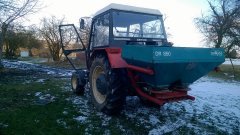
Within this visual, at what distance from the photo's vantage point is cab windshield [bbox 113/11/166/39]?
6059 millimetres

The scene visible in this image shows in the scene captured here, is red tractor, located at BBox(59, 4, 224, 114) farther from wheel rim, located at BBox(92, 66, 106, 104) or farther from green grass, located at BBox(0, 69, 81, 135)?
green grass, located at BBox(0, 69, 81, 135)

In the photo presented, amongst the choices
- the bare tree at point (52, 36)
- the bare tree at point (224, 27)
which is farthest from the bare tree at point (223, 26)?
the bare tree at point (52, 36)

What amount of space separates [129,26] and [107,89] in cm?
166

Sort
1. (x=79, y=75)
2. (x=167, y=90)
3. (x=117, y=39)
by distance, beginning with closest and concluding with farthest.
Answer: (x=167, y=90)
(x=117, y=39)
(x=79, y=75)

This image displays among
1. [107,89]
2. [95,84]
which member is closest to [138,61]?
[107,89]

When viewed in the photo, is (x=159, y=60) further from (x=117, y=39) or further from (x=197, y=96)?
(x=197, y=96)

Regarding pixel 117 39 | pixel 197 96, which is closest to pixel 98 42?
pixel 117 39

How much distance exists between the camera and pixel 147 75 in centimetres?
479

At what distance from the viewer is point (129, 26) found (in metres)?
6.21

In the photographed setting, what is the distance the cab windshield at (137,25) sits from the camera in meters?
6.06

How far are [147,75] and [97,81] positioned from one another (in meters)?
1.66

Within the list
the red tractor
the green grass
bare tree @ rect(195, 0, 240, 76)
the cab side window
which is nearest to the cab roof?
the red tractor

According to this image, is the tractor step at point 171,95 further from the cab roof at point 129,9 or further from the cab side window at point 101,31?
the cab roof at point 129,9

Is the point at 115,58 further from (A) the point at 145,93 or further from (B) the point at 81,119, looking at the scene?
(B) the point at 81,119
